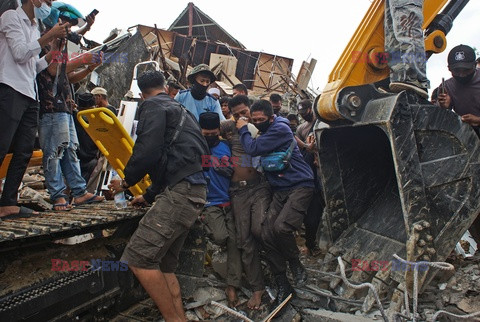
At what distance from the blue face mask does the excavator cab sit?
8.59ft

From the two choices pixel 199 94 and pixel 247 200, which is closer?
pixel 247 200

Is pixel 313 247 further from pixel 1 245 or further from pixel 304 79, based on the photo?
pixel 304 79

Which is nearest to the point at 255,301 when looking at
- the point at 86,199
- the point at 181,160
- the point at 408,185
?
the point at 181,160

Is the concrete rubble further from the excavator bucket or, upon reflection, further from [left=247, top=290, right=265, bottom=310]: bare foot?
the excavator bucket

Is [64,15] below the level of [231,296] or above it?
above

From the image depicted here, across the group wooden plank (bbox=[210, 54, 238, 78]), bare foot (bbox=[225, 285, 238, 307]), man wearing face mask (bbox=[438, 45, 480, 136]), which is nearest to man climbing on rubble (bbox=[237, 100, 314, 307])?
bare foot (bbox=[225, 285, 238, 307])

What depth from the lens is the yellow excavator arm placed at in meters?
3.39

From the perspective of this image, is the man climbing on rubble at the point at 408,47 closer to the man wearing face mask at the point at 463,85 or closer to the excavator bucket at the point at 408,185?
the excavator bucket at the point at 408,185

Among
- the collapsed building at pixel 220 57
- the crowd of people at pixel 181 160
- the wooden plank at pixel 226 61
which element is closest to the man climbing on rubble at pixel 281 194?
the crowd of people at pixel 181 160

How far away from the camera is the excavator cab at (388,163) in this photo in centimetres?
289

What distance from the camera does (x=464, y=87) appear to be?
12.6ft

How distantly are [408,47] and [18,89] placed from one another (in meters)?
3.24

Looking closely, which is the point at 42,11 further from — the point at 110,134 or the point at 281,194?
the point at 281,194

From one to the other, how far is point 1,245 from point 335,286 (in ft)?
8.78
